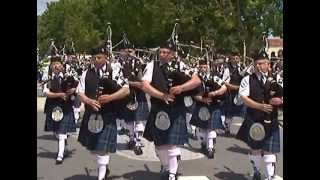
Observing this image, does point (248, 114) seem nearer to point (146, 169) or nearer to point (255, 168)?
point (255, 168)

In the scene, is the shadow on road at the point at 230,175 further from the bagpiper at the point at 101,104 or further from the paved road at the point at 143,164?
the bagpiper at the point at 101,104

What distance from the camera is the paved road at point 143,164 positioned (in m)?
8.01

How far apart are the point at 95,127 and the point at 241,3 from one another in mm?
23578

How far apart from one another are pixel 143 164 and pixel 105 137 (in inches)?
71.8

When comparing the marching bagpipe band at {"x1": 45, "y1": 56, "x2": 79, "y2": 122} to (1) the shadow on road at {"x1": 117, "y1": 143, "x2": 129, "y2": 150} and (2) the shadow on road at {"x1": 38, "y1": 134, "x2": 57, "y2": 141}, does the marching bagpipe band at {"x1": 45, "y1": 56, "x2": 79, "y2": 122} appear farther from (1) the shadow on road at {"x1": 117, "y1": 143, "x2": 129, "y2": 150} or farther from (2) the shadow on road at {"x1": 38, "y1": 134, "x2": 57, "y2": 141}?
(2) the shadow on road at {"x1": 38, "y1": 134, "x2": 57, "y2": 141}

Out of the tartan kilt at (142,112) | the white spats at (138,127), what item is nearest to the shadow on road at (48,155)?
the white spats at (138,127)

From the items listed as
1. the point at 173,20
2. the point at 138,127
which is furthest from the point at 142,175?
the point at 173,20

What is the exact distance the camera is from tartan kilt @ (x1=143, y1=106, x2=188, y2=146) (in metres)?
7.28

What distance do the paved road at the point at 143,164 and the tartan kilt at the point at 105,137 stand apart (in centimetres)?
82

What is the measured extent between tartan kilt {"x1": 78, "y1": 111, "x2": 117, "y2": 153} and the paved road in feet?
2.68

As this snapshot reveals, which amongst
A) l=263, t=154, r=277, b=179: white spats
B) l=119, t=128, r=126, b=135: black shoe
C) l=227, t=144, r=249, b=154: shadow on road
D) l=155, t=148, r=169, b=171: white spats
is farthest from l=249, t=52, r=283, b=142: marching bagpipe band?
l=119, t=128, r=126, b=135: black shoe

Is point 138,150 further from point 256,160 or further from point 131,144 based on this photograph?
point 256,160
